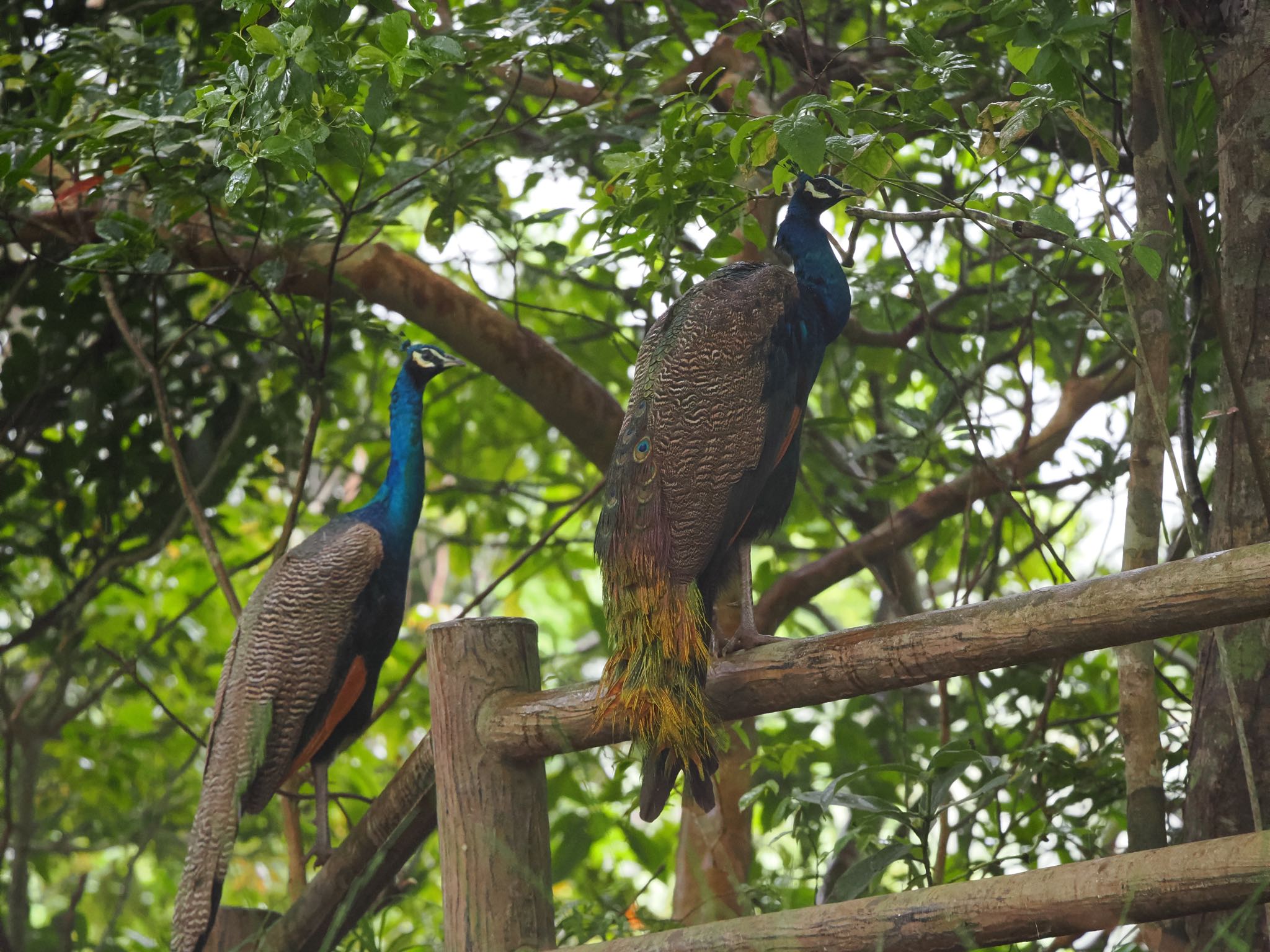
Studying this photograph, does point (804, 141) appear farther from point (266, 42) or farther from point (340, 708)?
point (340, 708)

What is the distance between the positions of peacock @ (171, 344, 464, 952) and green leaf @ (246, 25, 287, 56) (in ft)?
4.01

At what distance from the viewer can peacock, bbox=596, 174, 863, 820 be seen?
191 cm

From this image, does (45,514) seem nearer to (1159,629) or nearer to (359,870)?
(359,870)

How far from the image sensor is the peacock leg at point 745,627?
2199mm

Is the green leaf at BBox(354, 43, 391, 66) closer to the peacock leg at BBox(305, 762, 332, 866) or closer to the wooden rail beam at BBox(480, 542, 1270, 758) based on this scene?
the wooden rail beam at BBox(480, 542, 1270, 758)

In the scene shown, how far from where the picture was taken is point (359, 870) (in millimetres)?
2312

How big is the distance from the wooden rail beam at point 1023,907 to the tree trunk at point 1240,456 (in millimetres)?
601

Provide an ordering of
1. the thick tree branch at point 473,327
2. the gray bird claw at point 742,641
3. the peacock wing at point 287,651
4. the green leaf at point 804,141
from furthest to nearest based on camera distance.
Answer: the thick tree branch at point 473,327 → the peacock wing at point 287,651 → the gray bird claw at point 742,641 → the green leaf at point 804,141

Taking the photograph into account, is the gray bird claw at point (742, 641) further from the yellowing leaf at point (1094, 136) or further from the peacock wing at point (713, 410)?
the yellowing leaf at point (1094, 136)

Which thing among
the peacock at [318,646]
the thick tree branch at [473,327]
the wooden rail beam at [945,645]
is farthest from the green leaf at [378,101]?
the thick tree branch at [473,327]

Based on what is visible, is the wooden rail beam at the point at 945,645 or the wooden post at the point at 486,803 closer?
the wooden rail beam at the point at 945,645

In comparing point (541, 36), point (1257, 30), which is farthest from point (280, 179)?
point (1257, 30)

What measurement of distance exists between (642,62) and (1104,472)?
1650 mm

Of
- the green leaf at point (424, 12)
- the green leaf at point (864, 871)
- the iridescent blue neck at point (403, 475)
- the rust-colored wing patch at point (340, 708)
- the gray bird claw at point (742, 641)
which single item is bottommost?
the green leaf at point (864, 871)
